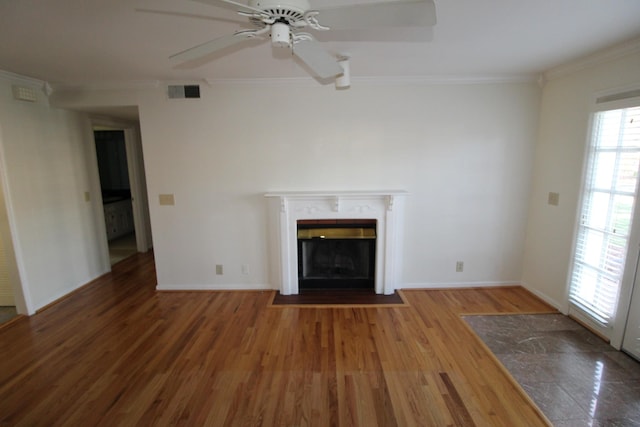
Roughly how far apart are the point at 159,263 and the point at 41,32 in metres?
2.54

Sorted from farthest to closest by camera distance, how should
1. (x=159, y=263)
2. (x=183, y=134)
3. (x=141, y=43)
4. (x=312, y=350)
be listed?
(x=159, y=263), (x=183, y=134), (x=312, y=350), (x=141, y=43)

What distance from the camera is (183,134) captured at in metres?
3.51

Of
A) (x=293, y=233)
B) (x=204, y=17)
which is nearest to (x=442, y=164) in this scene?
(x=293, y=233)

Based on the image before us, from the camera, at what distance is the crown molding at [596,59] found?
7.80ft

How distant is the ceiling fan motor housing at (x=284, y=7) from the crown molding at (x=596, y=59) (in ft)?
8.88

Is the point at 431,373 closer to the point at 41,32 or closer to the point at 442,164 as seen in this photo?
the point at 442,164

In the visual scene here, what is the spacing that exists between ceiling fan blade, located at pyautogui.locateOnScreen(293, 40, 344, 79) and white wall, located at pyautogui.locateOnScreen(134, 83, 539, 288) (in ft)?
5.31

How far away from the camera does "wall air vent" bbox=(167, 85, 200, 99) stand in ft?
11.2

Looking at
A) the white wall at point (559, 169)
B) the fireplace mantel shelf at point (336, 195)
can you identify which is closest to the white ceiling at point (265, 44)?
the white wall at point (559, 169)

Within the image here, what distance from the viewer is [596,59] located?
8.76 ft

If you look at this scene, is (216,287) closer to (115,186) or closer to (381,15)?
(381,15)

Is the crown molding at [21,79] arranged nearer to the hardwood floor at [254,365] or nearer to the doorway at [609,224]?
the hardwood floor at [254,365]

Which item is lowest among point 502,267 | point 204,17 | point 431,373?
point 431,373

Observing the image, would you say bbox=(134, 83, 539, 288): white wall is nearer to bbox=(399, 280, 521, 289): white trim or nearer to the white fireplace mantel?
bbox=(399, 280, 521, 289): white trim
